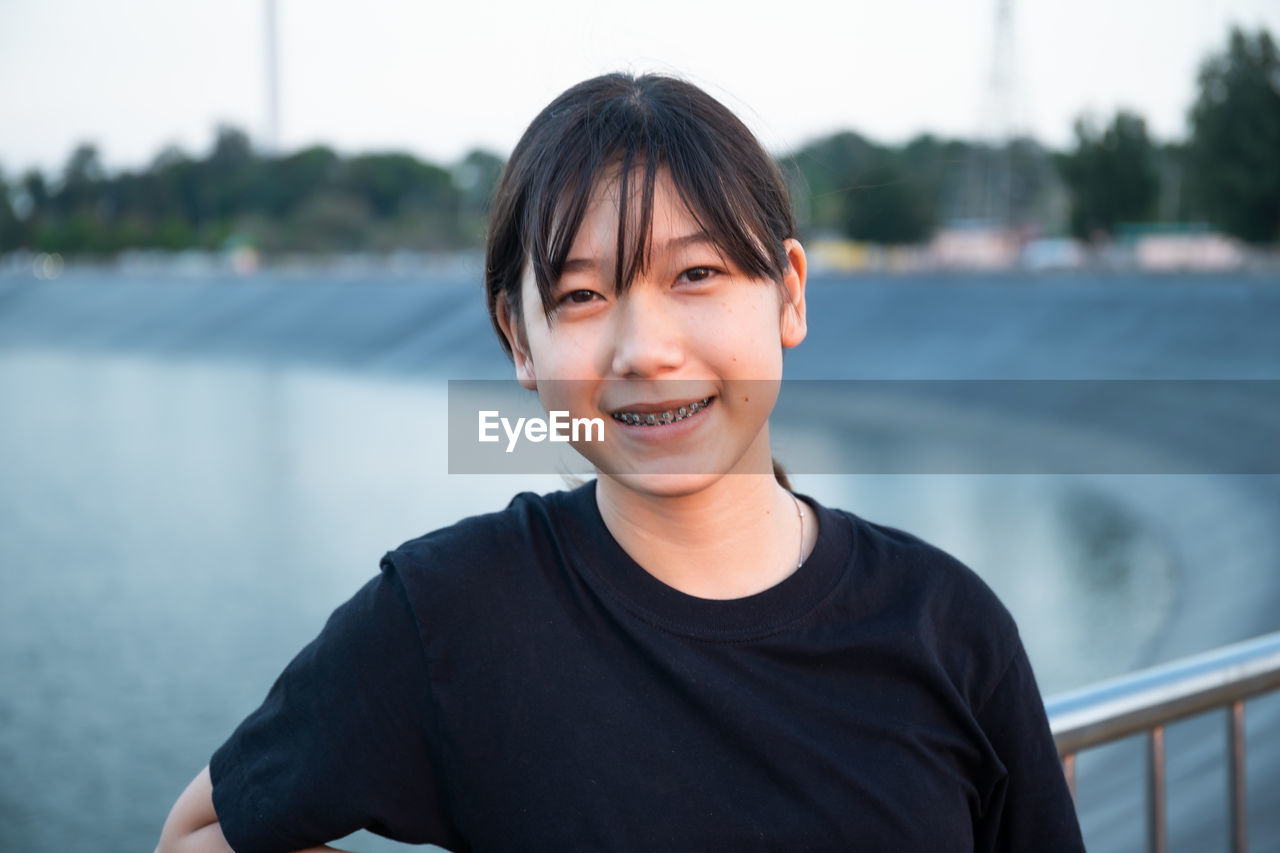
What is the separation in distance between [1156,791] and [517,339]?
1364 mm

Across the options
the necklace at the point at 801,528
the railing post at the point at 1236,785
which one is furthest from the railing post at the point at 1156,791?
the necklace at the point at 801,528

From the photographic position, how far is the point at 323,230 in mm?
80938

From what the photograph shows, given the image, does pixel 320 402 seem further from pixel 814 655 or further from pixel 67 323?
pixel 67 323

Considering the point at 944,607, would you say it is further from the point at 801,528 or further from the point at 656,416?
the point at 656,416

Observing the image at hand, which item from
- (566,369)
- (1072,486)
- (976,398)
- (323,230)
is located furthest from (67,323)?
(566,369)

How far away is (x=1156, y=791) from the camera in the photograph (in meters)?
2.02

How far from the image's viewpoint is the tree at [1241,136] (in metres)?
31.8

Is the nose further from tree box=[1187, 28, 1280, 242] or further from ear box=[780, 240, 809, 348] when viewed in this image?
tree box=[1187, 28, 1280, 242]

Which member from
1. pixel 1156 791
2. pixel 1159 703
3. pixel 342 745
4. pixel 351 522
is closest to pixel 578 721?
pixel 342 745

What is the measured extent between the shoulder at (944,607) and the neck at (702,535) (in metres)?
0.10

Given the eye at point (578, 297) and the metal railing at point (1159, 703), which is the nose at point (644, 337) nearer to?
the eye at point (578, 297)

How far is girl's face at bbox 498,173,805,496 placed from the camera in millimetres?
1243

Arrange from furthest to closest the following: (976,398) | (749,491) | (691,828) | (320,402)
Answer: (320,402), (976,398), (749,491), (691,828)

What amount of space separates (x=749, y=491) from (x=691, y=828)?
37 cm
